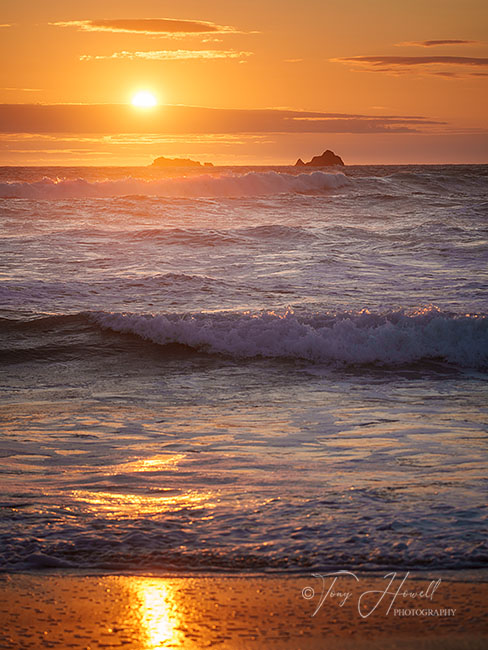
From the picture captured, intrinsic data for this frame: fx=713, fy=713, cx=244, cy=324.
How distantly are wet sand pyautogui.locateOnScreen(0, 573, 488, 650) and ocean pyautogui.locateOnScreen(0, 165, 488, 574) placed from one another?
0.57 ft

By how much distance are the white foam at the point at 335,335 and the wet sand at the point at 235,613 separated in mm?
5993

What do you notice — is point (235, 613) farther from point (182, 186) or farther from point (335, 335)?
point (182, 186)

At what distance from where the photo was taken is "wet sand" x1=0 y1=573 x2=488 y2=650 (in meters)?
2.48

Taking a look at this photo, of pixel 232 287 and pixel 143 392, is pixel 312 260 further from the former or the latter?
pixel 143 392

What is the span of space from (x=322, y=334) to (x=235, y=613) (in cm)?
686

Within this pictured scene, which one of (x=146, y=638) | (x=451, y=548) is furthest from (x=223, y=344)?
(x=146, y=638)

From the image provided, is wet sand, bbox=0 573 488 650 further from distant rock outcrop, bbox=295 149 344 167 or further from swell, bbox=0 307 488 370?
distant rock outcrop, bbox=295 149 344 167

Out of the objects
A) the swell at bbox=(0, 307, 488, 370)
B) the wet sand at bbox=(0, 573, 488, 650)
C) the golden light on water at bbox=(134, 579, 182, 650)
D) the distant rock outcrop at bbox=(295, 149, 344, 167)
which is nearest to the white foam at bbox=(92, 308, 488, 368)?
the swell at bbox=(0, 307, 488, 370)

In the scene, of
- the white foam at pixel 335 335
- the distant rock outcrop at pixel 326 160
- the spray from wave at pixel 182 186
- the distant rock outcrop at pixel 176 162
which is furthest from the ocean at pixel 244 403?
the distant rock outcrop at pixel 326 160

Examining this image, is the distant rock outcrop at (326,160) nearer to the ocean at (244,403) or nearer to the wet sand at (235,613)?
the ocean at (244,403)

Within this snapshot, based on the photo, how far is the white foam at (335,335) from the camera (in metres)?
8.91

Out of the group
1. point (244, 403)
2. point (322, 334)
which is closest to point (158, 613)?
point (244, 403)

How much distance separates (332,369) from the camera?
27.8 feet

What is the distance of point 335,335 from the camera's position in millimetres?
9406
